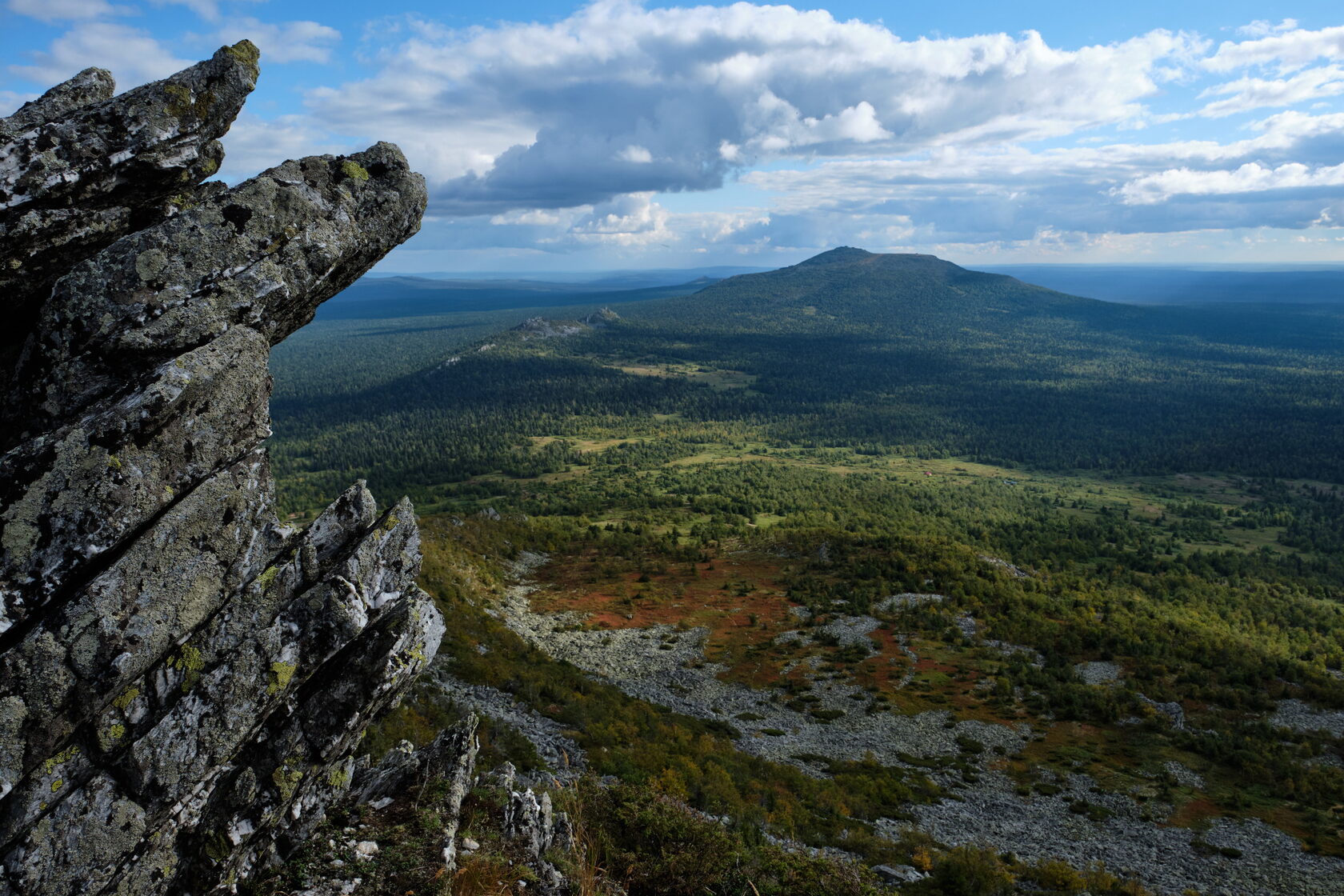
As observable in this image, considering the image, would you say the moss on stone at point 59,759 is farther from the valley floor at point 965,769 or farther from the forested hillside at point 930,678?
the valley floor at point 965,769

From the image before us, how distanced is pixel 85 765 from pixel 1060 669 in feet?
157

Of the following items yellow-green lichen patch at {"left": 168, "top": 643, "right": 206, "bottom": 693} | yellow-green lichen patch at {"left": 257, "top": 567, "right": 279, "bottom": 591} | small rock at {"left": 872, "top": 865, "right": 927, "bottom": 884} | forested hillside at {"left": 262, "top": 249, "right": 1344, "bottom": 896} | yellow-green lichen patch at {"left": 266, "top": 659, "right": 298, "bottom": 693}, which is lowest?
forested hillside at {"left": 262, "top": 249, "right": 1344, "bottom": 896}

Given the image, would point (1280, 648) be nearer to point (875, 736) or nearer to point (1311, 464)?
point (875, 736)

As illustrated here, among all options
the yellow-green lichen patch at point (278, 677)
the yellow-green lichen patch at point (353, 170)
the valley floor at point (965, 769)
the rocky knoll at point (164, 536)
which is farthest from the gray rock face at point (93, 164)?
the valley floor at point (965, 769)

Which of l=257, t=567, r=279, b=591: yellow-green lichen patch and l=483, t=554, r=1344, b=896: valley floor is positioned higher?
l=257, t=567, r=279, b=591: yellow-green lichen patch

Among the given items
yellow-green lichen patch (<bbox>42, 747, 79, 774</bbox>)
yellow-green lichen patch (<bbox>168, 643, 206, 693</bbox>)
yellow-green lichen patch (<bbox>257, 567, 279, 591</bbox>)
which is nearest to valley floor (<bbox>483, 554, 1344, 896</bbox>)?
yellow-green lichen patch (<bbox>257, 567, 279, 591</bbox>)

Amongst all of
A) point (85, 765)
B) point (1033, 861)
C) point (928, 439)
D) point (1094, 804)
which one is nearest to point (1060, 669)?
point (1094, 804)

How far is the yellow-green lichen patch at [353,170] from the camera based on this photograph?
36.3ft

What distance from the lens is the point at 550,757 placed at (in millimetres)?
23344

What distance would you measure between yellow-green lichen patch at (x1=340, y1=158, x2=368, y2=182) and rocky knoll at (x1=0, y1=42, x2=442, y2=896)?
0.76 metres

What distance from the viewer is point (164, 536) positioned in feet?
25.2

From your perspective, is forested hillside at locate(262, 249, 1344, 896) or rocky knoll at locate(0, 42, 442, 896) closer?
rocky knoll at locate(0, 42, 442, 896)

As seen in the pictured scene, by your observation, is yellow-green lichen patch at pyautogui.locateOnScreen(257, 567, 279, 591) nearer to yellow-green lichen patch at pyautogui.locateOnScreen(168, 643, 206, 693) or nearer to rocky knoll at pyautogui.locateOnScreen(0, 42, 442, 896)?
rocky knoll at pyautogui.locateOnScreen(0, 42, 442, 896)

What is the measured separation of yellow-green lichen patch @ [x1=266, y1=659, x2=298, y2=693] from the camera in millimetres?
8383
